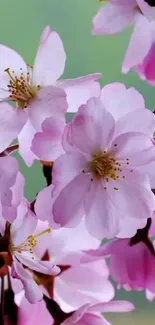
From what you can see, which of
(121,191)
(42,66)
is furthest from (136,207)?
(42,66)

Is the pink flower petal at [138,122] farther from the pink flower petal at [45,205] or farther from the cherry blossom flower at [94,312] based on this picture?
the cherry blossom flower at [94,312]

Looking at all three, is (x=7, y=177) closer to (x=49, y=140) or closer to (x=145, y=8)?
(x=49, y=140)

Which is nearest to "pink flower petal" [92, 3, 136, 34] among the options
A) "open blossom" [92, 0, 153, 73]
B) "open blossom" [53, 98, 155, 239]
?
"open blossom" [92, 0, 153, 73]

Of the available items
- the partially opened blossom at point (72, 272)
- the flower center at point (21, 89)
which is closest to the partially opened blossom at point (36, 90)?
the flower center at point (21, 89)

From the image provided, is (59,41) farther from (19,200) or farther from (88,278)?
(88,278)

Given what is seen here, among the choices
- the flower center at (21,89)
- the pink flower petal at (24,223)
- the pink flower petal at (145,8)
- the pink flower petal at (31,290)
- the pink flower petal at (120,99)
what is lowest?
the pink flower petal at (31,290)

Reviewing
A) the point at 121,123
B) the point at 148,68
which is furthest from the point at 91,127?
the point at 148,68
